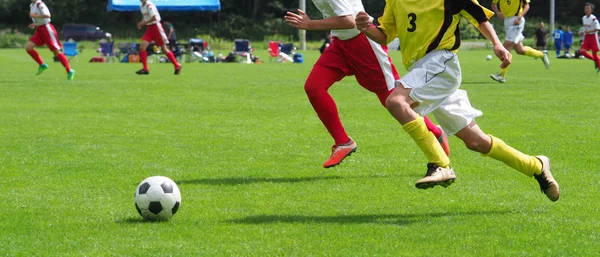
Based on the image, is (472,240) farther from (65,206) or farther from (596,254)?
(65,206)

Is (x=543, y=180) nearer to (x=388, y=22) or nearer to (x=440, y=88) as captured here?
(x=440, y=88)

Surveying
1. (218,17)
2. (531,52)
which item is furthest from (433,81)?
(218,17)

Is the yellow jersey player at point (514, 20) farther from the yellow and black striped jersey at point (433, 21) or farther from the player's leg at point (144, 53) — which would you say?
the yellow and black striped jersey at point (433, 21)

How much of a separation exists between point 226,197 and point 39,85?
46.0 feet

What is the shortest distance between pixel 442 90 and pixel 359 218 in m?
1.01

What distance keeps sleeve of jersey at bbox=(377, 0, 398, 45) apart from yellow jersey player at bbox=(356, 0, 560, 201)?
0.19m

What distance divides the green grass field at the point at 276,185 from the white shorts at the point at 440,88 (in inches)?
23.7

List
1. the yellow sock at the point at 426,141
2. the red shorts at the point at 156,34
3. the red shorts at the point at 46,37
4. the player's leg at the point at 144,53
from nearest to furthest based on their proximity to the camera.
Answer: the yellow sock at the point at 426,141
the red shorts at the point at 46,37
the player's leg at the point at 144,53
the red shorts at the point at 156,34

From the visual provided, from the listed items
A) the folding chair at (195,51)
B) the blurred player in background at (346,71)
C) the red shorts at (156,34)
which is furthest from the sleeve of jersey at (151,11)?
the blurred player in background at (346,71)

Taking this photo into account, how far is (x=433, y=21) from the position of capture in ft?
20.6

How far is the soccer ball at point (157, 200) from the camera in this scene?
19.1 feet

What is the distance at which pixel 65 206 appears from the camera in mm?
6438

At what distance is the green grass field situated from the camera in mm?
5285

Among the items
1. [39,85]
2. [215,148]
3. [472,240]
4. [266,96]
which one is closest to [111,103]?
[266,96]
